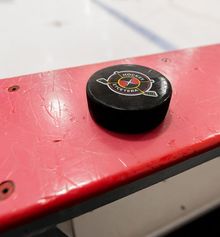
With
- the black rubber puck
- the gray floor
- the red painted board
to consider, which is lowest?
the gray floor

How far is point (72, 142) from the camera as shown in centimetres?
35

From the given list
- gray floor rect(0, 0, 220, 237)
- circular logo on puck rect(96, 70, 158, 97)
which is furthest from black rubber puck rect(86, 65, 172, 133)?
gray floor rect(0, 0, 220, 237)

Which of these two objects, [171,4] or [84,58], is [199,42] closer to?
[84,58]

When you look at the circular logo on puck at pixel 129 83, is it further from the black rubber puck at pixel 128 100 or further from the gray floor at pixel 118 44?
the gray floor at pixel 118 44

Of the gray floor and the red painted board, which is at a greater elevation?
the red painted board

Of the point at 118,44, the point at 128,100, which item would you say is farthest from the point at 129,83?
the point at 118,44

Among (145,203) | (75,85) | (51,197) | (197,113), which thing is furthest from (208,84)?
(145,203)

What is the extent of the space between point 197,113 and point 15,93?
329 mm

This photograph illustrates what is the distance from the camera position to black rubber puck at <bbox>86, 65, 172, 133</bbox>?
335 mm

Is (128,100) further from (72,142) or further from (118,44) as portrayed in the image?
(118,44)

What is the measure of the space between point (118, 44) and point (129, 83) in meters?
0.40

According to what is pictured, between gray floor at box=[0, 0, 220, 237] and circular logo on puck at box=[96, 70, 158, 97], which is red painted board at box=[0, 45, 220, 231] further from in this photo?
gray floor at box=[0, 0, 220, 237]

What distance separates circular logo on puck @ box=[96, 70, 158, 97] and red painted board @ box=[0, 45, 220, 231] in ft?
0.20

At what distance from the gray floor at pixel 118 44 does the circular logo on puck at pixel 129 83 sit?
0.26m
